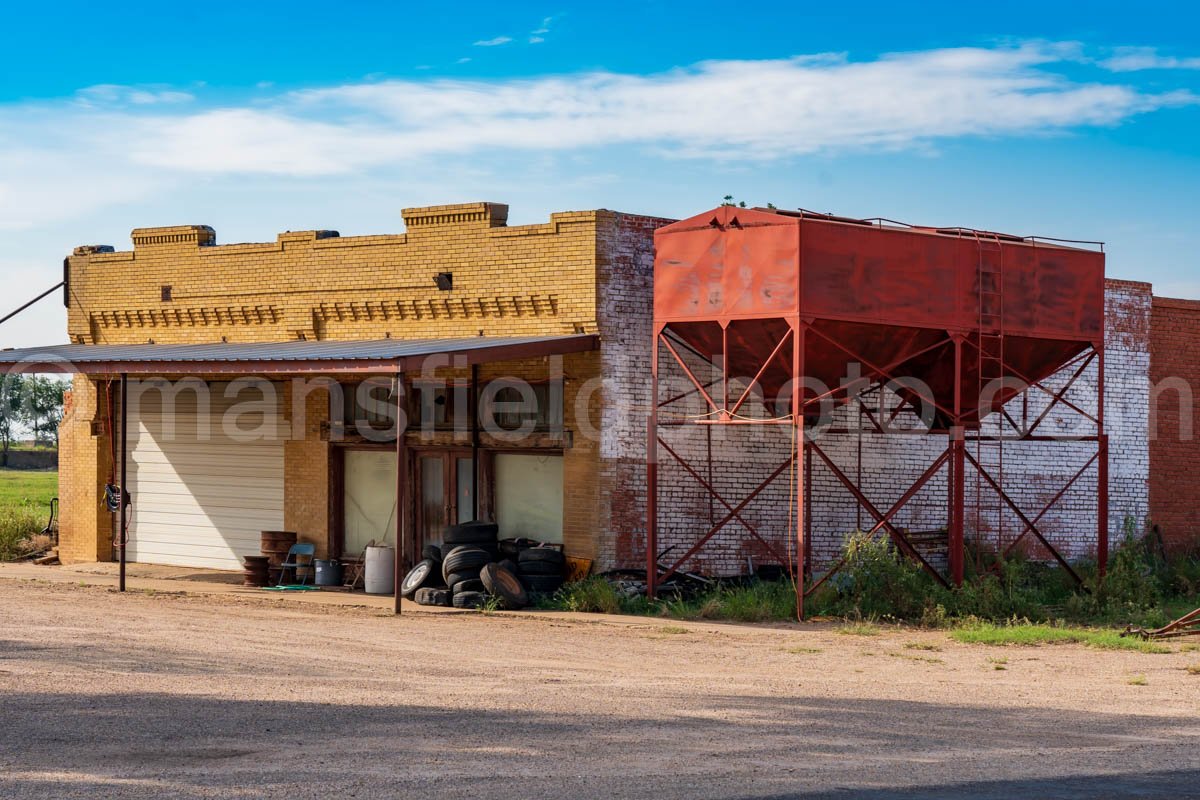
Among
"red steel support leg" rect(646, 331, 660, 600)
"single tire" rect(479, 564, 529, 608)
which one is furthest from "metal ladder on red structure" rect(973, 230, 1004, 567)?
"single tire" rect(479, 564, 529, 608)

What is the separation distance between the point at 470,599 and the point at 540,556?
1.28 m

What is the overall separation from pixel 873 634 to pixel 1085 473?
895 centimetres

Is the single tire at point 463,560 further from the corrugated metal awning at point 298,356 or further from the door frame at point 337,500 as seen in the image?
the door frame at point 337,500

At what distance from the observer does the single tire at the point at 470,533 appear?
2091cm

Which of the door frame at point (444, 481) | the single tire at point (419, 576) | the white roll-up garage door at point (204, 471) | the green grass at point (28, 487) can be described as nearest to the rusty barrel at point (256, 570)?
the white roll-up garage door at point (204, 471)

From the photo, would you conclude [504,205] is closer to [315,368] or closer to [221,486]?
[315,368]

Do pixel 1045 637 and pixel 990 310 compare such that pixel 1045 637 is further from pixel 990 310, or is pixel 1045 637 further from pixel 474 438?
pixel 474 438

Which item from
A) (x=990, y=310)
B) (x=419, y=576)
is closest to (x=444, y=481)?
(x=419, y=576)

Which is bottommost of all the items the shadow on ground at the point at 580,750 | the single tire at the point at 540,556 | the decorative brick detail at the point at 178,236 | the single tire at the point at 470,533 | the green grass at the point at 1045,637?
the green grass at the point at 1045,637

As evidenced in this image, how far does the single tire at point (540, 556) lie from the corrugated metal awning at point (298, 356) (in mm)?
2755

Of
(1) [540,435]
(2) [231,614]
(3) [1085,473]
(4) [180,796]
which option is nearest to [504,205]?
(1) [540,435]

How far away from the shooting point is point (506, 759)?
10188 mm

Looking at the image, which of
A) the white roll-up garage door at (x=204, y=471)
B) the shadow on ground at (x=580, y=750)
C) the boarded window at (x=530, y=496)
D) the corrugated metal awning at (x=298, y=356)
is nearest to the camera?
the shadow on ground at (x=580, y=750)

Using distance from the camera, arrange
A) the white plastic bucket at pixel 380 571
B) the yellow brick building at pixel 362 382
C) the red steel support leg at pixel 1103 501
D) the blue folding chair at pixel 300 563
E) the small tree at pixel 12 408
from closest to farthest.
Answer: the yellow brick building at pixel 362 382
the red steel support leg at pixel 1103 501
the white plastic bucket at pixel 380 571
the blue folding chair at pixel 300 563
the small tree at pixel 12 408
